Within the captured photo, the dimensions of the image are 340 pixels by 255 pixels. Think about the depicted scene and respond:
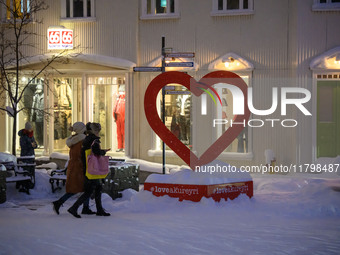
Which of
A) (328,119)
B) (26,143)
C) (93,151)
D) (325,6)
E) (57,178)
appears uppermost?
(325,6)

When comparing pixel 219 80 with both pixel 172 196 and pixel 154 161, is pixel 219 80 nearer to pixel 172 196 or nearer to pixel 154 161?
pixel 154 161

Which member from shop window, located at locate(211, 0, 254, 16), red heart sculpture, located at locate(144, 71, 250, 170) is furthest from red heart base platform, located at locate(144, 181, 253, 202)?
shop window, located at locate(211, 0, 254, 16)

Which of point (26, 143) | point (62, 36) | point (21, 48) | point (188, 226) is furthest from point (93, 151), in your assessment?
point (21, 48)

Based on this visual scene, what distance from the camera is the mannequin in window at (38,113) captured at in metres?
20.1

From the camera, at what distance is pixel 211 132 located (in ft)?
60.9

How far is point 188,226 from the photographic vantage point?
9.73 metres

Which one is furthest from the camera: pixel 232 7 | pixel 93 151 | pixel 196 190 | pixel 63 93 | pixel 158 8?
pixel 63 93

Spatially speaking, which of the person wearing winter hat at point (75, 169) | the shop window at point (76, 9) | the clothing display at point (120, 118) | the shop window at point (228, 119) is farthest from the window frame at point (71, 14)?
the person wearing winter hat at point (75, 169)

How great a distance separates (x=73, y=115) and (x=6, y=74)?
8.08 feet

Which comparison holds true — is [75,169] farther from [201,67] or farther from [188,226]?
[201,67]

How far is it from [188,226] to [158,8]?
1052 cm

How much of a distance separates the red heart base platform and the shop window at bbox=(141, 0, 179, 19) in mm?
8138

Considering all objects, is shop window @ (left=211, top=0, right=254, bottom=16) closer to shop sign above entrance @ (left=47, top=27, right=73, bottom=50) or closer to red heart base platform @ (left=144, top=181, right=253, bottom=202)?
shop sign above entrance @ (left=47, top=27, right=73, bottom=50)

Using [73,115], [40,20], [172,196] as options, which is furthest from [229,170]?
[40,20]
